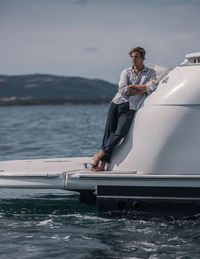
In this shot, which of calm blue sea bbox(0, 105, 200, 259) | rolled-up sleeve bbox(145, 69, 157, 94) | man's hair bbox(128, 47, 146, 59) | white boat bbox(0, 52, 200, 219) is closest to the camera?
calm blue sea bbox(0, 105, 200, 259)

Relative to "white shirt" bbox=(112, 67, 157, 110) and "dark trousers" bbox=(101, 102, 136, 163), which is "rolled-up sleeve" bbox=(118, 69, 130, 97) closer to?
"white shirt" bbox=(112, 67, 157, 110)

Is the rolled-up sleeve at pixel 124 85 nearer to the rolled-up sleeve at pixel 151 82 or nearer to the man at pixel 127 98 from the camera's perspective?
the man at pixel 127 98

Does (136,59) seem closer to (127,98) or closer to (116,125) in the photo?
(127,98)

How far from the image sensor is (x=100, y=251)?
8461 millimetres

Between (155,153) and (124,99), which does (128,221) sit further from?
(124,99)

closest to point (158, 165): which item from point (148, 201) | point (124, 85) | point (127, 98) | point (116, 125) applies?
point (148, 201)

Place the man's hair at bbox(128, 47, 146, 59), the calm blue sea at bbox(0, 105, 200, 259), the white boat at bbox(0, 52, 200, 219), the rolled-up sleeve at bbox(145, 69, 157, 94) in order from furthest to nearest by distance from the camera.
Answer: the rolled-up sleeve at bbox(145, 69, 157, 94), the man's hair at bbox(128, 47, 146, 59), the white boat at bbox(0, 52, 200, 219), the calm blue sea at bbox(0, 105, 200, 259)

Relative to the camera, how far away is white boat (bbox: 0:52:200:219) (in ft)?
30.0

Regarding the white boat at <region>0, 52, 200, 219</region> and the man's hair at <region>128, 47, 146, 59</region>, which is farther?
the man's hair at <region>128, 47, 146, 59</region>

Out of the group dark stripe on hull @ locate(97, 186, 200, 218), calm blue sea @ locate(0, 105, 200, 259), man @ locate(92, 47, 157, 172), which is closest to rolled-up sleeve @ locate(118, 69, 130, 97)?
man @ locate(92, 47, 157, 172)

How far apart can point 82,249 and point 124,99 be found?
2.24 m

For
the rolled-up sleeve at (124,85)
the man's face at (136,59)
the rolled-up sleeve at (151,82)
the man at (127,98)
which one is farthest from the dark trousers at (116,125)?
the man's face at (136,59)

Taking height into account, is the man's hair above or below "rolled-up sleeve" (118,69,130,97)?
above

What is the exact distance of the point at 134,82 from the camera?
962 cm
